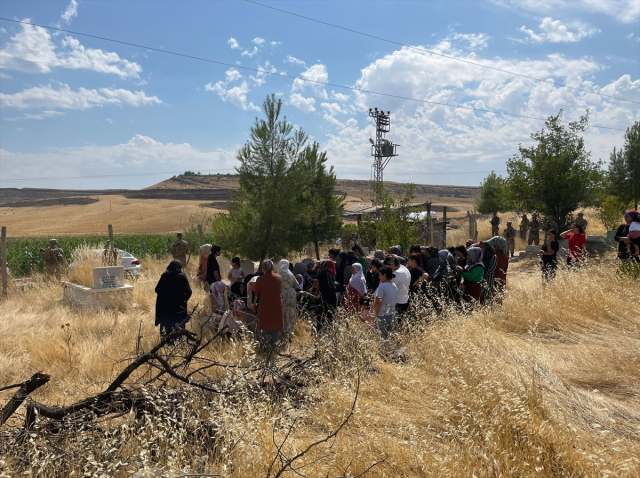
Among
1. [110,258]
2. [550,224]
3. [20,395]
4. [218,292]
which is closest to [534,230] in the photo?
[550,224]

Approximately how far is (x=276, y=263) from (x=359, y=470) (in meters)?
10.2

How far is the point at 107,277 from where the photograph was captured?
10.3 m

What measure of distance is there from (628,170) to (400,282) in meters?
27.5

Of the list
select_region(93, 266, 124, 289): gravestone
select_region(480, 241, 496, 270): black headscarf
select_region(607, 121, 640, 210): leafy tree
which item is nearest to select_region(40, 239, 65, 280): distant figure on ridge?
select_region(93, 266, 124, 289): gravestone

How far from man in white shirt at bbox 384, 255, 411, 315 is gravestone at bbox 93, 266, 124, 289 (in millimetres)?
6590

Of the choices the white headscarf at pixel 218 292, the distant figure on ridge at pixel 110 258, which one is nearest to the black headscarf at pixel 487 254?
the white headscarf at pixel 218 292

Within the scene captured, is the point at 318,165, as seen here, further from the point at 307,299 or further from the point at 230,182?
the point at 230,182

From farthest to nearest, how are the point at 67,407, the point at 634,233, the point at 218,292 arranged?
the point at 634,233
the point at 218,292
the point at 67,407

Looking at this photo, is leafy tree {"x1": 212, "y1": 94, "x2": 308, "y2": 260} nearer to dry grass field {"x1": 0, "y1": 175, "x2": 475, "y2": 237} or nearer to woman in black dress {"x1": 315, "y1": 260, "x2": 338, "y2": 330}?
woman in black dress {"x1": 315, "y1": 260, "x2": 338, "y2": 330}

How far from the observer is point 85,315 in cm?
934

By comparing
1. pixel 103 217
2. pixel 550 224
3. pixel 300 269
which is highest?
pixel 550 224

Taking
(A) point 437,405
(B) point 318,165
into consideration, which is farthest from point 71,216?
(A) point 437,405

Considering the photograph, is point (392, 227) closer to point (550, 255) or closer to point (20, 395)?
point (550, 255)

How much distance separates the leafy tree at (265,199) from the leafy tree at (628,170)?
23.3m
